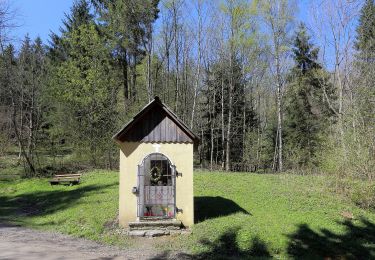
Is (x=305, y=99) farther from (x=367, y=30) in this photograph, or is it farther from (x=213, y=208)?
(x=213, y=208)

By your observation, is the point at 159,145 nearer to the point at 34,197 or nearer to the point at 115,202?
the point at 115,202

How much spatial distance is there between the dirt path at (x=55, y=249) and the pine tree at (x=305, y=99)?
920 inches

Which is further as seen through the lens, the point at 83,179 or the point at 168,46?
the point at 168,46

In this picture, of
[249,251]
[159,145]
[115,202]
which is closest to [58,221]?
[115,202]

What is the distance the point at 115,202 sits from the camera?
15.9m

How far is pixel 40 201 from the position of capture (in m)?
18.8

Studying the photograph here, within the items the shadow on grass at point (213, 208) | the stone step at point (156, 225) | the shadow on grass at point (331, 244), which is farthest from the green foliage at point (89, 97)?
the shadow on grass at point (331, 244)

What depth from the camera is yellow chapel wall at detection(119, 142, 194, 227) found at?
1256 centimetres

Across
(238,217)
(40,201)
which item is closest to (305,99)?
(238,217)

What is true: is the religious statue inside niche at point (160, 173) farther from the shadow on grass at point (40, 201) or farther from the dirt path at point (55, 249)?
the shadow on grass at point (40, 201)

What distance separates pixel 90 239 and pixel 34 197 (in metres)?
9.37

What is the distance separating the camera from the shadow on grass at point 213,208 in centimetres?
1364

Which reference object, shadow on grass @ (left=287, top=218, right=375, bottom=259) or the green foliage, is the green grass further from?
the green foliage

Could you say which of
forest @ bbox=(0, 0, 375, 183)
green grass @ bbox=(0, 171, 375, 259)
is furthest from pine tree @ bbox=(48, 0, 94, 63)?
green grass @ bbox=(0, 171, 375, 259)
